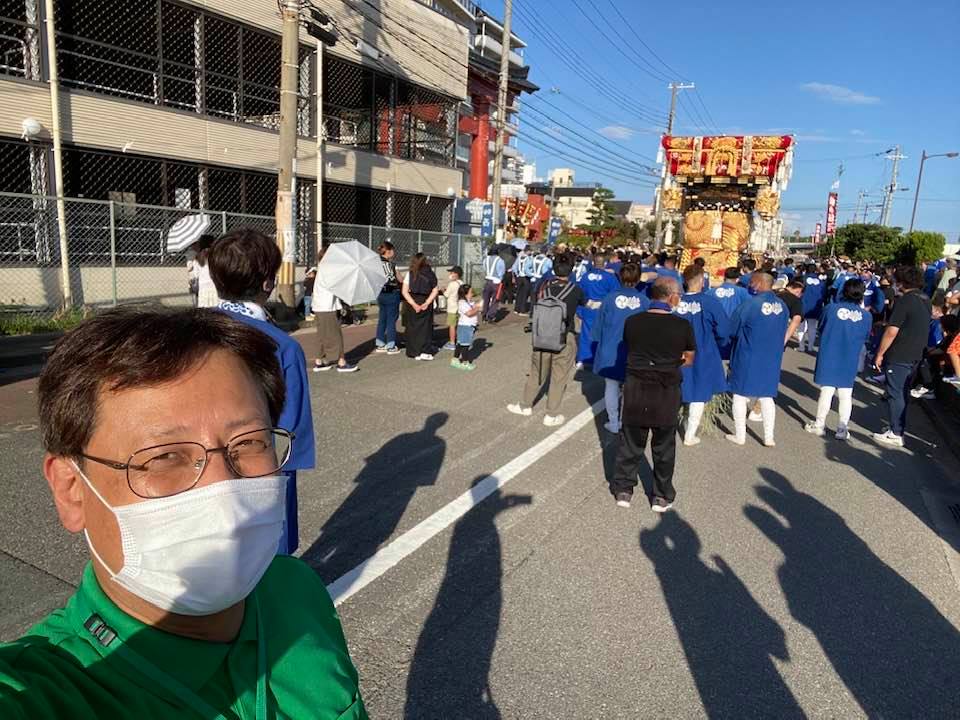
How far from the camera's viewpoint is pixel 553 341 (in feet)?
22.6

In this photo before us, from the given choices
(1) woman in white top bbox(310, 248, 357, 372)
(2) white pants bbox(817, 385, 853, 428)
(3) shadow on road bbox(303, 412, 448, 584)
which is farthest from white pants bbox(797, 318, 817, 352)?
(3) shadow on road bbox(303, 412, 448, 584)

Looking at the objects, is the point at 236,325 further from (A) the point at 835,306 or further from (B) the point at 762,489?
(A) the point at 835,306

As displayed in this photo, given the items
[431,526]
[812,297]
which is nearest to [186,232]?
[431,526]

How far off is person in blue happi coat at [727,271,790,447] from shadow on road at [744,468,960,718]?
73.4 inches

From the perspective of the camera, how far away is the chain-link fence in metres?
10.5

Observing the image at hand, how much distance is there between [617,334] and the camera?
6.72 metres

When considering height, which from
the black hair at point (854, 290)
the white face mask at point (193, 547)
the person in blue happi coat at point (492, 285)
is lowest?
the person in blue happi coat at point (492, 285)

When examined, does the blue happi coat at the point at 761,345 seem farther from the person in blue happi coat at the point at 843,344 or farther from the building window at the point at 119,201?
the building window at the point at 119,201

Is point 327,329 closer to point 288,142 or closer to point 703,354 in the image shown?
point 288,142

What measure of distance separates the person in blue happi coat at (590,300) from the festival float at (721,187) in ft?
21.5

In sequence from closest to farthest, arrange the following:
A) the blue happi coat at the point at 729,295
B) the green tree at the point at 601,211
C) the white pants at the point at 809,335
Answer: the blue happi coat at the point at 729,295 → the white pants at the point at 809,335 → the green tree at the point at 601,211

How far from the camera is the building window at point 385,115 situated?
707 inches

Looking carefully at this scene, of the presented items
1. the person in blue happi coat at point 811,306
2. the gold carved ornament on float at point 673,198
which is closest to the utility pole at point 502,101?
the gold carved ornament on float at point 673,198

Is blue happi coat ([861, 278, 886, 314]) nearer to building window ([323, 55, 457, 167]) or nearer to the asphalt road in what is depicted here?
the asphalt road
